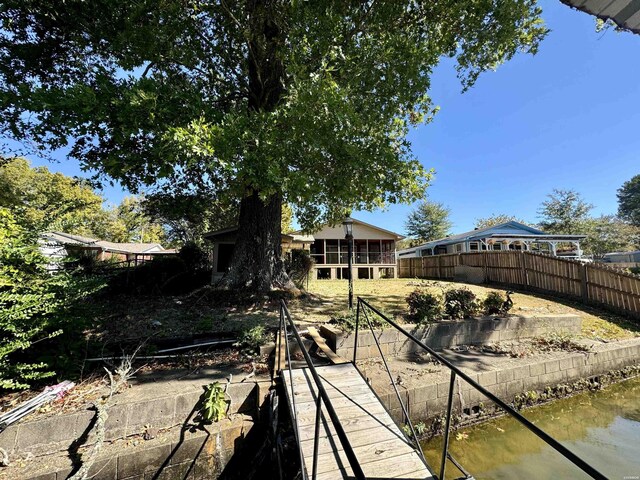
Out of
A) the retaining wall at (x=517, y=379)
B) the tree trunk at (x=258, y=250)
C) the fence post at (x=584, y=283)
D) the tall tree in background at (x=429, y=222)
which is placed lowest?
the retaining wall at (x=517, y=379)

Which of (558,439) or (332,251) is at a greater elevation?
(332,251)

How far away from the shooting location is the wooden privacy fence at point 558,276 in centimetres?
786

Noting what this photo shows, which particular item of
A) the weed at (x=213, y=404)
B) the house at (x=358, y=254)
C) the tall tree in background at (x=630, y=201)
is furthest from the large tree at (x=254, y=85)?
the tall tree in background at (x=630, y=201)

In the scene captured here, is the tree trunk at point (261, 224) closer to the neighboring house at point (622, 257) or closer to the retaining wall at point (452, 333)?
the retaining wall at point (452, 333)

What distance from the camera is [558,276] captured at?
966 cm

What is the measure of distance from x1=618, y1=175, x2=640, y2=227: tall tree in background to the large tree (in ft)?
148

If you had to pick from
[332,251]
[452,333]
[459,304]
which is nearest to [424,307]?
[452,333]

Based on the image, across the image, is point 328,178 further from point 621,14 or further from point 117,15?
point 117,15

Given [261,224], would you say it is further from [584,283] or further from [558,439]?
[584,283]

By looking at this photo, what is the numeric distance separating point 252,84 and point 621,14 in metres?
7.64

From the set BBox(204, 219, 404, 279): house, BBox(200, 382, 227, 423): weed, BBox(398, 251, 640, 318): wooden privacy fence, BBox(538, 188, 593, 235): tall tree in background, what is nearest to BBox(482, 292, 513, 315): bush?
BBox(398, 251, 640, 318): wooden privacy fence

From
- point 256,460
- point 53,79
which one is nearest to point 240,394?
point 256,460

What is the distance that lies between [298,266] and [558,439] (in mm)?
8903

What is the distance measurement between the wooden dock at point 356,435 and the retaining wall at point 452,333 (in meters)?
1.03
